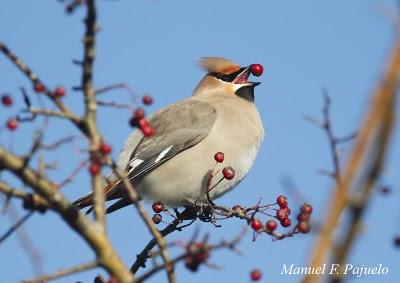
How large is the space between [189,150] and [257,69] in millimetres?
1036

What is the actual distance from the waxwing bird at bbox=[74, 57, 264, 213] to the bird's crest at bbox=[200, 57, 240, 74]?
1.61ft

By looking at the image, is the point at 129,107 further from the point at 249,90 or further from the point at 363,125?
the point at 249,90

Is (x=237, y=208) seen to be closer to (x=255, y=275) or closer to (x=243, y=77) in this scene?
(x=255, y=275)

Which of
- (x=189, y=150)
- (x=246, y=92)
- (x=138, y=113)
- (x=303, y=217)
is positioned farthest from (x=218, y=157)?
(x=138, y=113)

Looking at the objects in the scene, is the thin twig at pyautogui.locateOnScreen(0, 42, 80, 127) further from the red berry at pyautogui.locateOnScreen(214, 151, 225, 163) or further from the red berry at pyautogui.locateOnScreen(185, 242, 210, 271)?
the red berry at pyautogui.locateOnScreen(214, 151, 225, 163)

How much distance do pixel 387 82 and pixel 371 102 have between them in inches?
1.2

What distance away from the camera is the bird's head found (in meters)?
6.12

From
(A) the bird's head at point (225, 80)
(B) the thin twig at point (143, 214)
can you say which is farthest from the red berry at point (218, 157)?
(B) the thin twig at point (143, 214)

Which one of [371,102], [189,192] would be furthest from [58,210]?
[189,192]

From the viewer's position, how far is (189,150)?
532 centimetres

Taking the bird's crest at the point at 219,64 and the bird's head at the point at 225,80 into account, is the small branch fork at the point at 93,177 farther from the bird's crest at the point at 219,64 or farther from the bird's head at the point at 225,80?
the bird's crest at the point at 219,64

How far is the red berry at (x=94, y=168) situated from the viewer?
6.16 feet

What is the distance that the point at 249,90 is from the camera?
20.1 ft

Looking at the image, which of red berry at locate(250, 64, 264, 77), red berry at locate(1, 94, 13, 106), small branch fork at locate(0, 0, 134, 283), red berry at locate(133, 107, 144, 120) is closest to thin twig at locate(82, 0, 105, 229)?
small branch fork at locate(0, 0, 134, 283)
